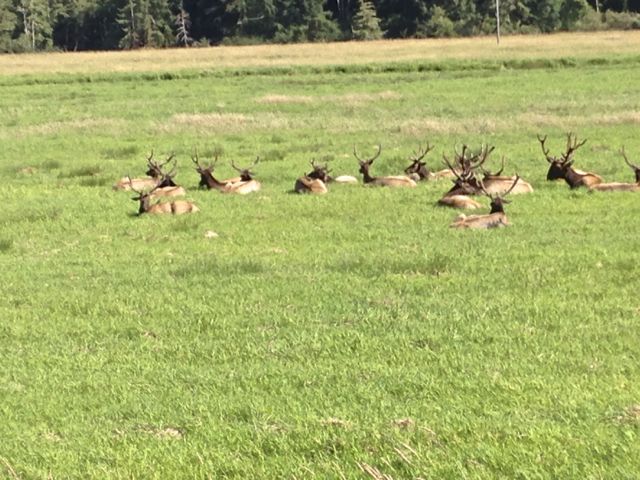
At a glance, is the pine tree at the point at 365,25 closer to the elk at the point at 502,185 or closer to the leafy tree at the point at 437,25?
the leafy tree at the point at 437,25

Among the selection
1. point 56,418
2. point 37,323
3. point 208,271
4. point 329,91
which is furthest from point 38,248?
point 329,91

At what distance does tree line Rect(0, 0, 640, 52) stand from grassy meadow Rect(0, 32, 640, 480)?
66647mm

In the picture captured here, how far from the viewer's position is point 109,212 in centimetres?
1616

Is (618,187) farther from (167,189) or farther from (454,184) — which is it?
(167,189)

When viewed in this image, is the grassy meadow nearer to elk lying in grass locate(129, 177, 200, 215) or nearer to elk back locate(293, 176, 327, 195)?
elk lying in grass locate(129, 177, 200, 215)

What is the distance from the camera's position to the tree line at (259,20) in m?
86.8

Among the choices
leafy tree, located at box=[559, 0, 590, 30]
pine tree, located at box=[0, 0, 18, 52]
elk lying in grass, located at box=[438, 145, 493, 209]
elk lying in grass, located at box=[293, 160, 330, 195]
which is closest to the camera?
elk lying in grass, located at box=[438, 145, 493, 209]

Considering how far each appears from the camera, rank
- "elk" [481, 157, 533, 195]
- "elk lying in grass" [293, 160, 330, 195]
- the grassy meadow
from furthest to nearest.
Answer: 1. "elk lying in grass" [293, 160, 330, 195]
2. "elk" [481, 157, 533, 195]
3. the grassy meadow

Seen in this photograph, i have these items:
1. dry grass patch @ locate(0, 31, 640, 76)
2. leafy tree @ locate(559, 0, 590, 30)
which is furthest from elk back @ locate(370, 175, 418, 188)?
leafy tree @ locate(559, 0, 590, 30)

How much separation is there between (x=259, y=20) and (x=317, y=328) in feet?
305

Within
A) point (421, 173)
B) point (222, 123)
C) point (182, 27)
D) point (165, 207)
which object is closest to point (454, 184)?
point (421, 173)

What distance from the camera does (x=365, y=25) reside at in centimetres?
9131

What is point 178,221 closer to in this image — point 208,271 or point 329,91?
point 208,271

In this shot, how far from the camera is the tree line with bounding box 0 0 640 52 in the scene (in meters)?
86.8
